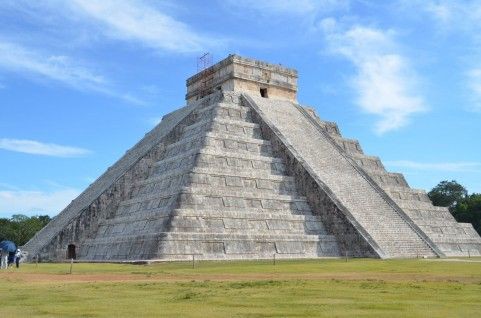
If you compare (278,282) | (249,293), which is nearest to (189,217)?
(278,282)

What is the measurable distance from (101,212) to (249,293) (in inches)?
806

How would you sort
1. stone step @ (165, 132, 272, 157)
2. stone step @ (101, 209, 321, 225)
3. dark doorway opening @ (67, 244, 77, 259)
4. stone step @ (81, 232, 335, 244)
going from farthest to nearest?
stone step @ (165, 132, 272, 157) → dark doorway opening @ (67, 244, 77, 259) → stone step @ (101, 209, 321, 225) → stone step @ (81, 232, 335, 244)

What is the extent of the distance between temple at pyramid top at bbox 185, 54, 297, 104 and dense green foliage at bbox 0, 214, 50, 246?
1360 inches

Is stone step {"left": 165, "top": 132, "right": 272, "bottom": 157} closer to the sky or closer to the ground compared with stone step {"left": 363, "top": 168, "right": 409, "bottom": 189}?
closer to the sky

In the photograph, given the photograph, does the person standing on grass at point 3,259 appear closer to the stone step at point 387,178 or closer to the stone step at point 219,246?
the stone step at point 219,246

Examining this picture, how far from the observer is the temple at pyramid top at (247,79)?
Result: 37.0m

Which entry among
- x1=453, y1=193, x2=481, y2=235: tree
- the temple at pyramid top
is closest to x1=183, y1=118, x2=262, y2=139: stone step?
the temple at pyramid top

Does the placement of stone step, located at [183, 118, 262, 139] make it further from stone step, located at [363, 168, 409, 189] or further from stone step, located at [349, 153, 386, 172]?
stone step, located at [363, 168, 409, 189]

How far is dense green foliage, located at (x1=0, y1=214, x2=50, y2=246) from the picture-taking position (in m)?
63.8

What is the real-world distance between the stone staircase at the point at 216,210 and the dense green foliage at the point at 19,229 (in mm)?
39111

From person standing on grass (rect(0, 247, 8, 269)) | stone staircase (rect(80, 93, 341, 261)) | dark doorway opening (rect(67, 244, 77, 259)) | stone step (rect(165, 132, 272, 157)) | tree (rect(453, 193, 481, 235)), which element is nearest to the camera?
person standing on grass (rect(0, 247, 8, 269))

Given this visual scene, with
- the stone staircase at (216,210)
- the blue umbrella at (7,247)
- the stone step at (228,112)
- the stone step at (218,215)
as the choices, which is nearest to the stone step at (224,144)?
the stone staircase at (216,210)

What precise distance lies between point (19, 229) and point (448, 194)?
51.8 m

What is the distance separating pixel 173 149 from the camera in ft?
106
